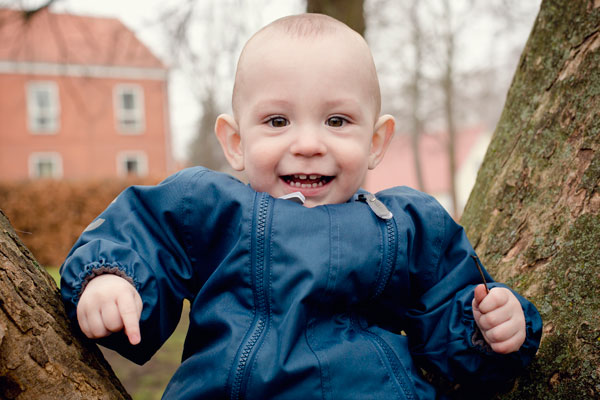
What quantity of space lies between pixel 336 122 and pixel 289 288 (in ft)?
1.75

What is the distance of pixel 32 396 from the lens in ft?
3.83

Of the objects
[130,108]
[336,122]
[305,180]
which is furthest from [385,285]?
[130,108]

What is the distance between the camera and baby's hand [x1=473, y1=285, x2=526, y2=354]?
1.43 meters

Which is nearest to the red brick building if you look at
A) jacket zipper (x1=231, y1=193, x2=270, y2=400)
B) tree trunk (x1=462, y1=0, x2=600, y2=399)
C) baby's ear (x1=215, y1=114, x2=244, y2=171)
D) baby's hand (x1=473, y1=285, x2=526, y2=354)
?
baby's ear (x1=215, y1=114, x2=244, y2=171)

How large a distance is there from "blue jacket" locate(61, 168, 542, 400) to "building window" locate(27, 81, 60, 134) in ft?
84.1

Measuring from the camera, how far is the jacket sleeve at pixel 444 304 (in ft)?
4.96

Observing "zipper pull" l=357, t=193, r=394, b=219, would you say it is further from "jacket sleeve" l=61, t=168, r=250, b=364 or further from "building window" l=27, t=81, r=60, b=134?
"building window" l=27, t=81, r=60, b=134

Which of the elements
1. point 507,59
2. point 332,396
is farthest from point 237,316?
point 507,59

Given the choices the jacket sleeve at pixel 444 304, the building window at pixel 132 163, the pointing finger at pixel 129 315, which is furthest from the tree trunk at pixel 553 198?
the building window at pixel 132 163

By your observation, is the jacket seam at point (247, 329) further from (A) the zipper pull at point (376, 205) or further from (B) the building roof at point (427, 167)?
(B) the building roof at point (427, 167)

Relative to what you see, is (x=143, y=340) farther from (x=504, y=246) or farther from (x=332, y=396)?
(x=504, y=246)

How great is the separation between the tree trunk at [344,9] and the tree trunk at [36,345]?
5144 mm

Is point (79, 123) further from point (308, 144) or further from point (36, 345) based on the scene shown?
point (36, 345)

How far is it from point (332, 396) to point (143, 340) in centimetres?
55
